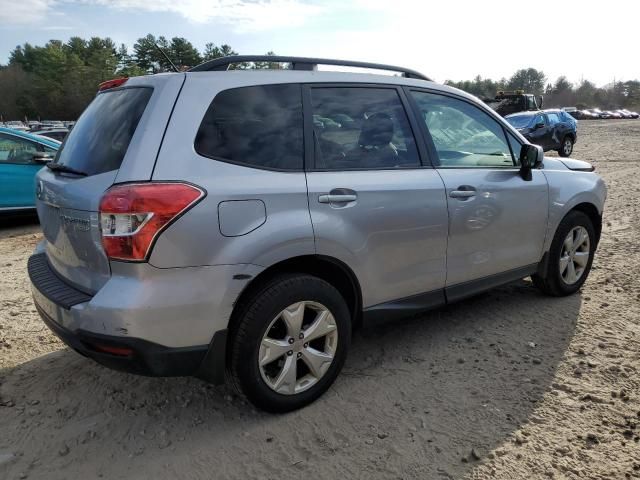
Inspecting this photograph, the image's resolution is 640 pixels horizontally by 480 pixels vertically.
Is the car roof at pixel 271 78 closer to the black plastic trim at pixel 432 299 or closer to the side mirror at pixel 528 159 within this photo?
the side mirror at pixel 528 159

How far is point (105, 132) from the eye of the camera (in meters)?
2.73

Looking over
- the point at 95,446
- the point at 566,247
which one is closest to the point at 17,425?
the point at 95,446

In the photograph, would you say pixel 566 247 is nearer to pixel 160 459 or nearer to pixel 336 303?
pixel 336 303

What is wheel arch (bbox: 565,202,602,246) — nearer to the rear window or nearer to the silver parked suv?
the silver parked suv

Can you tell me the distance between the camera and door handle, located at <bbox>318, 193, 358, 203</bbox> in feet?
9.09

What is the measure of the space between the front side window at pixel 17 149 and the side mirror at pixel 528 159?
697 cm

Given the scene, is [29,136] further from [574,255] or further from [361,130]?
[574,255]

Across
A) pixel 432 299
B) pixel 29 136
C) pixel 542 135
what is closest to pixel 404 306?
pixel 432 299

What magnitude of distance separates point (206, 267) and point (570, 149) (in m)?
18.8

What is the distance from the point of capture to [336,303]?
2861 mm

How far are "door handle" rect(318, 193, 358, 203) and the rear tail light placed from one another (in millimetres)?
725

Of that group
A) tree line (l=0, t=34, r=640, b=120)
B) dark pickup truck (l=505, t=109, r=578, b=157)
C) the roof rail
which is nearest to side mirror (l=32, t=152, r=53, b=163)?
the roof rail

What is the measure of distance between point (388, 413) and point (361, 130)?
63.3 inches

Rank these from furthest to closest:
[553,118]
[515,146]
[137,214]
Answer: [553,118], [515,146], [137,214]
